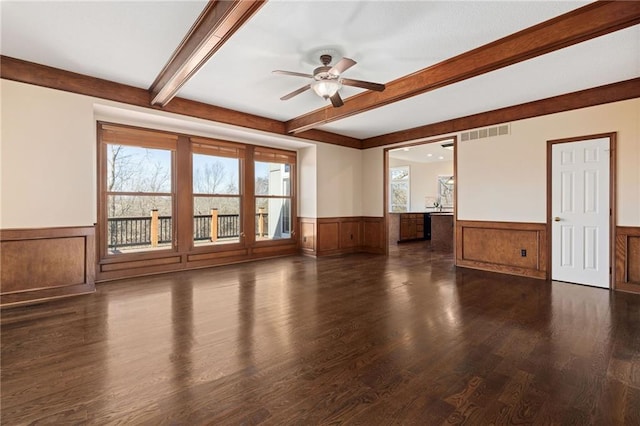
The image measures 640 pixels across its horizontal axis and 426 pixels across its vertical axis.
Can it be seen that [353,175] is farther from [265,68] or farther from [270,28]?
[270,28]

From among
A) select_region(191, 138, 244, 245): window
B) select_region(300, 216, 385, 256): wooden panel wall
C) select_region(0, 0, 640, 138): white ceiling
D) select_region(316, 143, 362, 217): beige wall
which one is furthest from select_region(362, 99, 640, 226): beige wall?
select_region(191, 138, 244, 245): window

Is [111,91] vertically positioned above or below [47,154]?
above

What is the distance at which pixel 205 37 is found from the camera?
271 centimetres

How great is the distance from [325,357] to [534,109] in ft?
16.5

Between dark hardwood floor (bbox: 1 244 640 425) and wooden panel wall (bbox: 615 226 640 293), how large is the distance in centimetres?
35

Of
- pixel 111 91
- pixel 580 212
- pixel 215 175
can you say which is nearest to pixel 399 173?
pixel 580 212

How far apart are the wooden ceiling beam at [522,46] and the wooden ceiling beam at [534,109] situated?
215 cm

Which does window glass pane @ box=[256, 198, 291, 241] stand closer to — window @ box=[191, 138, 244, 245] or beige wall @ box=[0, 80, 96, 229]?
window @ box=[191, 138, 244, 245]

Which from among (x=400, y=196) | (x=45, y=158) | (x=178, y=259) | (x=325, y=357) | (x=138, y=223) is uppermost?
(x=45, y=158)

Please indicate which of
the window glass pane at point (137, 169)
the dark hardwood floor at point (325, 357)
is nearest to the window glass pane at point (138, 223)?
the window glass pane at point (137, 169)

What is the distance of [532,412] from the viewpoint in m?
1.69

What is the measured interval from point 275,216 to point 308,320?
4167 millimetres

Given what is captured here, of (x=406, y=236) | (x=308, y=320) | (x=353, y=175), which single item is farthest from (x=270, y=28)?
(x=406, y=236)

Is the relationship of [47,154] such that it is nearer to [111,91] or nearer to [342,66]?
[111,91]
